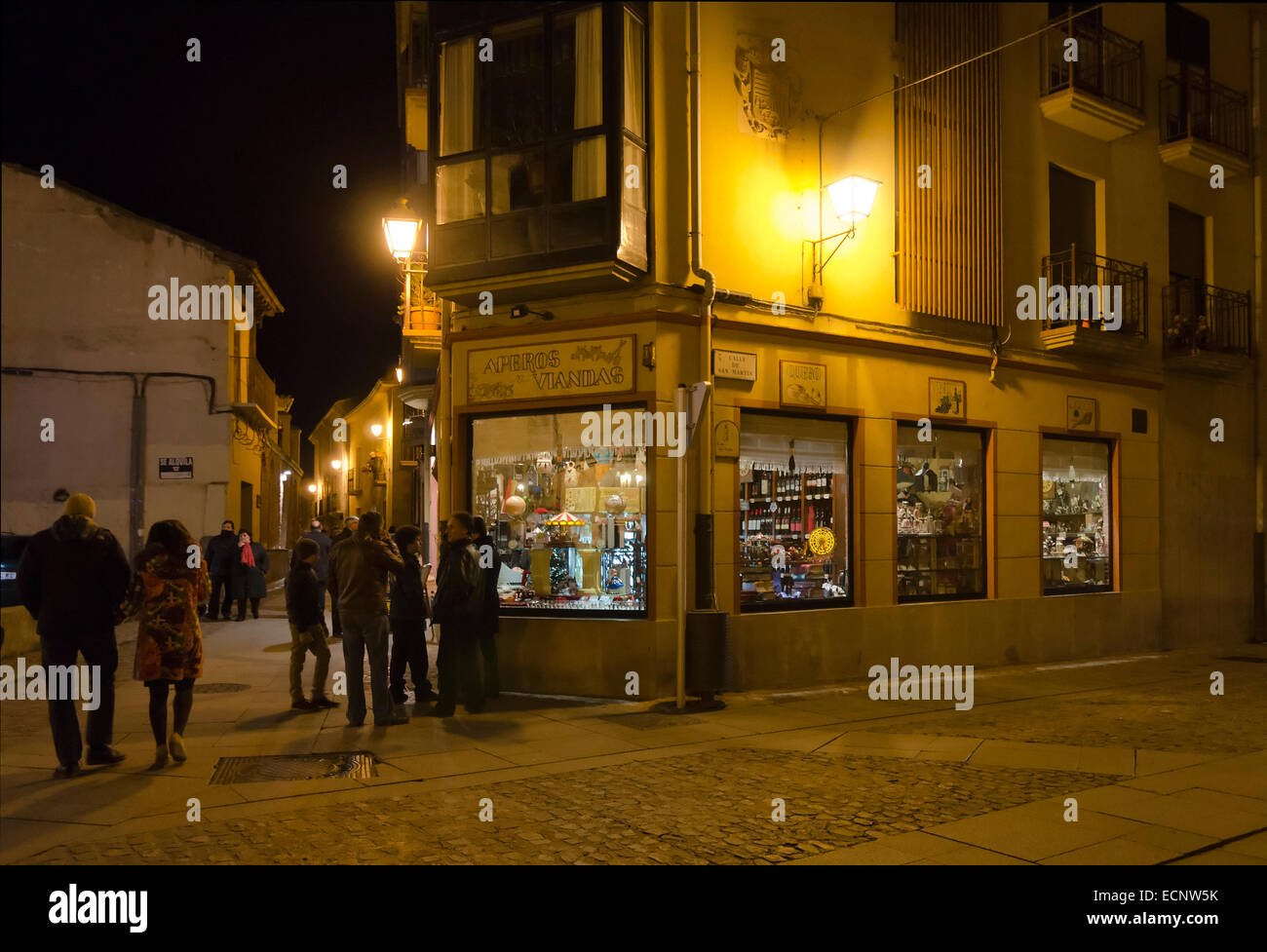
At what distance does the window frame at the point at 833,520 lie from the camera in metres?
11.1

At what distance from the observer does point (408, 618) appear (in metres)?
9.86

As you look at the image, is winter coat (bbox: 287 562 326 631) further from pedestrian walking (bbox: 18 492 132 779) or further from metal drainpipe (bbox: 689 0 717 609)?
metal drainpipe (bbox: 689 0 717 609)

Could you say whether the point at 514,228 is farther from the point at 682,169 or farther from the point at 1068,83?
the point at 1068,83

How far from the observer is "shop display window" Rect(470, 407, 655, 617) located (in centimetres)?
1075

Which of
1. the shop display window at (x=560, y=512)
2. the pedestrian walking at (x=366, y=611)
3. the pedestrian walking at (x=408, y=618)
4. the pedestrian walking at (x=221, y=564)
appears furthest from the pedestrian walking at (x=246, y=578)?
the pedestrian walking at (x=366, y=611)

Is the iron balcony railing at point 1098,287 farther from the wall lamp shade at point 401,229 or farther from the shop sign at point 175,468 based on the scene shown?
the shop sign at point 175,468

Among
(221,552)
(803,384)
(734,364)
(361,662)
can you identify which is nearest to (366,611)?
(361,662)

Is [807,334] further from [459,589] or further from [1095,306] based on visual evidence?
[1095,306]

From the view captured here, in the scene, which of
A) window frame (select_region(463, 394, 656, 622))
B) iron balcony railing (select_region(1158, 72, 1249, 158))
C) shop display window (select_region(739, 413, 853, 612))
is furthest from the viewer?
iron balcony railing (select_region(1158, 72, 1249, 158))

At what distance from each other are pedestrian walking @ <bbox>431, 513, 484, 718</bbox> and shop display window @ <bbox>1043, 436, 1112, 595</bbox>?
8.51m

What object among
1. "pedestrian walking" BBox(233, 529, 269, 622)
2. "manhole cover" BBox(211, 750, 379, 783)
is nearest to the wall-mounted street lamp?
"manhole cover" BBox(211, 750, 379, 783)

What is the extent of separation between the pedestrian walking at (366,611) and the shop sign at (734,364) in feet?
13.1
